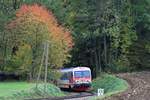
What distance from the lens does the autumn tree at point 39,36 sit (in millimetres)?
58500

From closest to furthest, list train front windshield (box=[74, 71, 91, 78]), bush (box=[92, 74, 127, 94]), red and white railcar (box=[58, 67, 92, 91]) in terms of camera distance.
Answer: bush (box=[92, 74, 127, 94]) → red and white railcar (box=[58, 67, 92, 91]) → train front windshield (box=[74, 71, 91, 78])

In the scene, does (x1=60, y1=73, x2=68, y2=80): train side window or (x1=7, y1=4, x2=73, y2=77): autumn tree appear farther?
(x1=60, y1=73, x2=68, y2=80): train side window

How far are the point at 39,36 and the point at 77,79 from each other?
26.2ft

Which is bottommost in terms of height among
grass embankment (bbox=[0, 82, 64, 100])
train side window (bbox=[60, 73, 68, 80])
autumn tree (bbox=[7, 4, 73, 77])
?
grass embankment (bbox=[0, 82, 64, 100])

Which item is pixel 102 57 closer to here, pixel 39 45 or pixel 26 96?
pixel 39 45

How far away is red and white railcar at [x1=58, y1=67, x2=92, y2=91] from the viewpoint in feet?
202

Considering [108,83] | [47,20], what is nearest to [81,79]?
[47,20]

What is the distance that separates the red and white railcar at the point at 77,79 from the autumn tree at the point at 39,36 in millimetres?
3670

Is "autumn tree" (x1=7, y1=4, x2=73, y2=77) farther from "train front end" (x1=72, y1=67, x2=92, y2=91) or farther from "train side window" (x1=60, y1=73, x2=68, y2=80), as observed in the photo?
"train side window" (x1=60, y1=73, x2=68, y2=80)

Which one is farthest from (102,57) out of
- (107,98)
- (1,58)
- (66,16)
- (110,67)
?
(107,98)

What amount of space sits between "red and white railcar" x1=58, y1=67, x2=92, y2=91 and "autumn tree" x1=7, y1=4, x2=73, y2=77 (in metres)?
3.67

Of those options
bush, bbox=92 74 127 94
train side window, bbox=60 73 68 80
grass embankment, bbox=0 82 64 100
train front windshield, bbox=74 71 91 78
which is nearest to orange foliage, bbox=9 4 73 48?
train front windshield, bbox=74 71 91 78

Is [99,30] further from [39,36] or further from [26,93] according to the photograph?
[26,93]

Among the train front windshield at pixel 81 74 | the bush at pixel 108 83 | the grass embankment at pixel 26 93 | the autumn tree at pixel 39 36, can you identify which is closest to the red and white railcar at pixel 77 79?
the train front windshield at pixel 81 74
